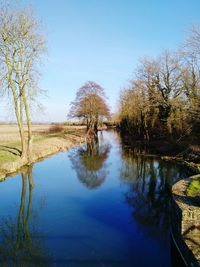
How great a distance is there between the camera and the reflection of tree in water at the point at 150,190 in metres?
10.2

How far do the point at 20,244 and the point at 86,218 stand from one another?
3145mm

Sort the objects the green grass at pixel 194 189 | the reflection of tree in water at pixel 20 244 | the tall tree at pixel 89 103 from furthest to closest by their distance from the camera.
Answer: the tall tree at pixel 89 103 < the green grass at pixel 194 189 < the reflection of tree in water at pixel 20 244

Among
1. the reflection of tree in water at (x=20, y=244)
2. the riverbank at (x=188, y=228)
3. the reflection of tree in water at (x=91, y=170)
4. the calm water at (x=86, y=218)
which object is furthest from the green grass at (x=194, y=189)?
the reflection of tree in water at (x=91, y=170)

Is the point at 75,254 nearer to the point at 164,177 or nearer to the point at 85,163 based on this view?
the point at 164,177

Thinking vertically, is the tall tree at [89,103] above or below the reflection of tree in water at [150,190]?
above

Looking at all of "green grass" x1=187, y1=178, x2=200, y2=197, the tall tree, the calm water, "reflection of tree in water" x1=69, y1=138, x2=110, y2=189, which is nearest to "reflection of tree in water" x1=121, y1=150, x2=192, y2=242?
the calm water

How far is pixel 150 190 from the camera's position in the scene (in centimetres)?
1475

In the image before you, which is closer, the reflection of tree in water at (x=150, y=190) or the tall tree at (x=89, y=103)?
the reflection of tree in water at (x=150, y=190)

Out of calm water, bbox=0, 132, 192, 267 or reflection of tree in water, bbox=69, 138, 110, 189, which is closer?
calm water, bbox=0, 132, 192, 267

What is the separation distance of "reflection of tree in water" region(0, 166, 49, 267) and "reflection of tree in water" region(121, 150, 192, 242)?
4.09m

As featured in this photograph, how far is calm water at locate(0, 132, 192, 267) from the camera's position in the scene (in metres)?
7.71

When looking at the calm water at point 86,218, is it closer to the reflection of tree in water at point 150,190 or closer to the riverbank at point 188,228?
the reflection of tree in water at point 150,190

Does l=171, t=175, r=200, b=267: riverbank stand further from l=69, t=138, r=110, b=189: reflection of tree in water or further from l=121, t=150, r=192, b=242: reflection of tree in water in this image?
l=69, t=138, r=110, b=189: reflection of tree in water

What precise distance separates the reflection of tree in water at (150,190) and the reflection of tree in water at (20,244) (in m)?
4.09
